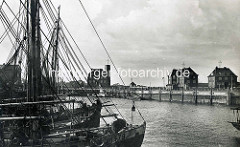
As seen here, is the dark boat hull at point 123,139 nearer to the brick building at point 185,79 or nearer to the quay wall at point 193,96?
the quay wall at point 193,96

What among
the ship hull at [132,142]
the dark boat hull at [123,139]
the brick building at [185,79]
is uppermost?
the brick building at [185,79]

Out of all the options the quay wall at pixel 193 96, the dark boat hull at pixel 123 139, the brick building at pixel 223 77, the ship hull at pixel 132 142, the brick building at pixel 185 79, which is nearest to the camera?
the dark boat hull at pixel 123 139

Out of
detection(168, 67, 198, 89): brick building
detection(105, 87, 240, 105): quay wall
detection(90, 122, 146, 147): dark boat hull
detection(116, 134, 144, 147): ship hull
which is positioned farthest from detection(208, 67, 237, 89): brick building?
detection(90, 122, 146, 147): dark boat hull

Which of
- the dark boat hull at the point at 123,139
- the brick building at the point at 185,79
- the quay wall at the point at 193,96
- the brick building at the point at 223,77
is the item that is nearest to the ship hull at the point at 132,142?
the dark boat hull at the point at 123,139

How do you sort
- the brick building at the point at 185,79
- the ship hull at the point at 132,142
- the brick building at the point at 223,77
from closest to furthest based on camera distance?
the ship hull at the point at 132,142, the brick building at the point at 223,77, the brick building at the point at 185,79

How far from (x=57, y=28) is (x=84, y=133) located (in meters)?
27.8

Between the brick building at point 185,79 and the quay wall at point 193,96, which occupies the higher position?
the brick building at point 185,79

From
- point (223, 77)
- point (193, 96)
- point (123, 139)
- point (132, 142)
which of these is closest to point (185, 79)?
point (223, 77)

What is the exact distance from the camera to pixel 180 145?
32.8 meters

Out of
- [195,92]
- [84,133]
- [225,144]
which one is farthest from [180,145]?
[195,92]

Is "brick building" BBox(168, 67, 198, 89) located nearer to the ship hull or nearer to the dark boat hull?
the ship hull

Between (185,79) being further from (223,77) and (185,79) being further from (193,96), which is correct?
(193,96)

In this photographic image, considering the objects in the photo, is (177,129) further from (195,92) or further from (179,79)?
(179,79)

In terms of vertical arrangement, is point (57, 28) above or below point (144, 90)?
above
